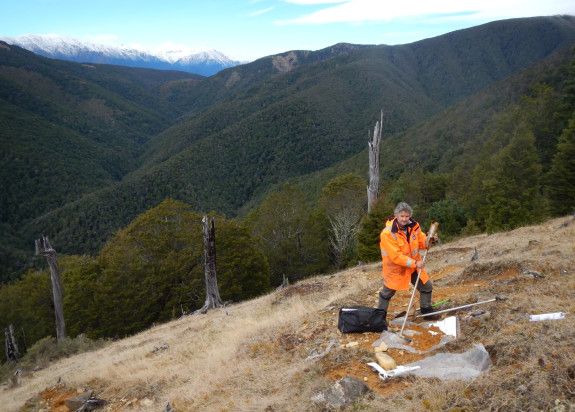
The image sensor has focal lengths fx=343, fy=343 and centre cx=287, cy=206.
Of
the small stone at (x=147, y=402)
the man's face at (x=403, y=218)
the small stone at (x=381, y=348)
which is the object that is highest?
the man's face at (x=403, y=218)

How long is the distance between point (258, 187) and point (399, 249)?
11766 centimetres

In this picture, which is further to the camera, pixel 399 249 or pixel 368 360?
pixel 399 249

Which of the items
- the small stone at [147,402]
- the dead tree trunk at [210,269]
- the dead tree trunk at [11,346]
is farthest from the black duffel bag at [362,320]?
the dead tree trunk at [11,346]

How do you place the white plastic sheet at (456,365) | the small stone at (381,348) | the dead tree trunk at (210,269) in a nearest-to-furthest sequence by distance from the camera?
the white plastic sheet at (456,365), the small stone at (381,348), the dead tree trunk at (210,269)

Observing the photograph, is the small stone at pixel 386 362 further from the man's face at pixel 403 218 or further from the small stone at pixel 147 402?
the small stone at pixel 147 402

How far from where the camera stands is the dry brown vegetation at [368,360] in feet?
11.1

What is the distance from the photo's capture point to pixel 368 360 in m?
4.71

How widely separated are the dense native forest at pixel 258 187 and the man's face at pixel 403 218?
12539 mm

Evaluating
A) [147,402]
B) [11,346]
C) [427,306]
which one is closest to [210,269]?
[147,402]

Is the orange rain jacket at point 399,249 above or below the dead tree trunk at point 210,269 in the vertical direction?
above

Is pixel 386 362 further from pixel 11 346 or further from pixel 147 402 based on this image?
pixel 11 346

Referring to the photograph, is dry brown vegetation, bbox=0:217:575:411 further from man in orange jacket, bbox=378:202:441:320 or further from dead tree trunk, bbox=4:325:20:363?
dead tree trunk, bbox=4:325:20:363

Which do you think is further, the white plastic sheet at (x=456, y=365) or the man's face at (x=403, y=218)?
the man's face at (x=403, y=218)

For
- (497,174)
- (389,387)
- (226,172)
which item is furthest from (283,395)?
(226,172)
